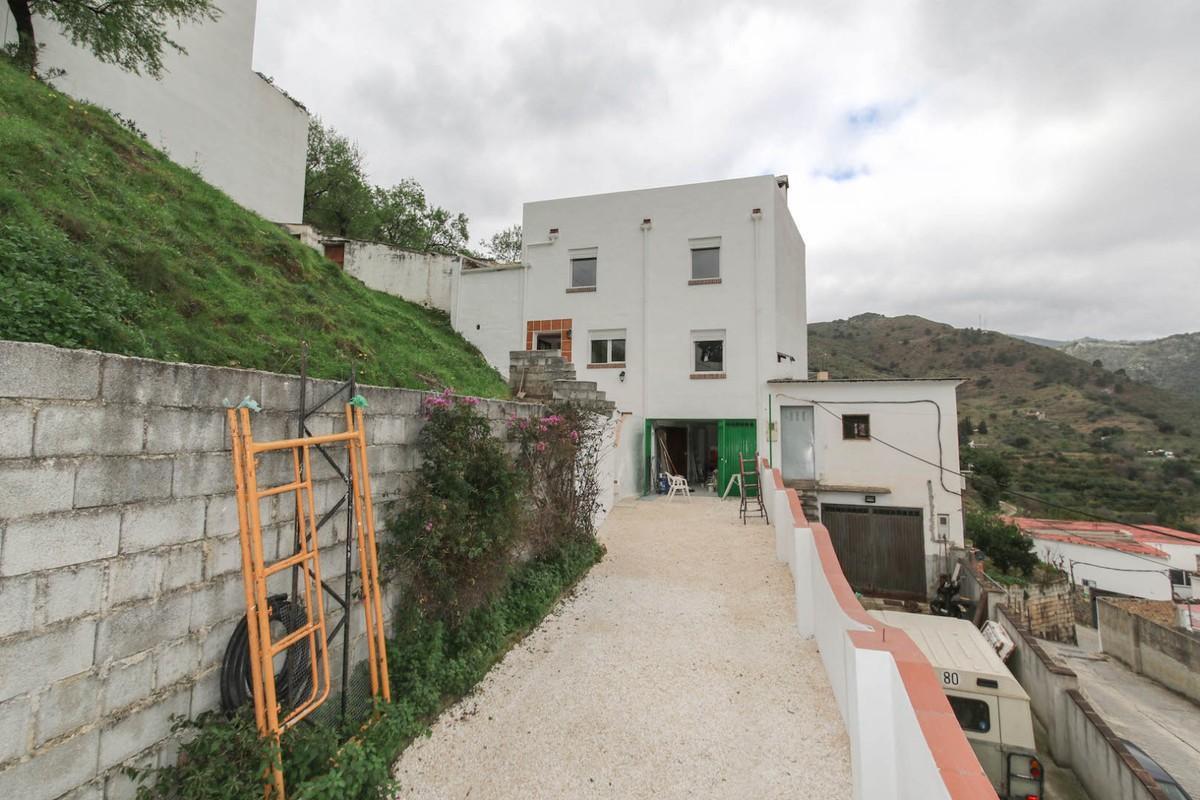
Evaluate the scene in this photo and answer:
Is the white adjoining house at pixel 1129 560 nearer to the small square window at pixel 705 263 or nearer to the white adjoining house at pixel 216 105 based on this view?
the small square window at pixel 705 263

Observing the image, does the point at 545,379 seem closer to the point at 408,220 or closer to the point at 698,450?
the point at 698,450

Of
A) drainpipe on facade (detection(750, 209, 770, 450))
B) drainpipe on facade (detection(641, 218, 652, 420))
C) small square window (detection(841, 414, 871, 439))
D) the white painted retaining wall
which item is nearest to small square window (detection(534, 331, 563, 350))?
drainpipe on facade (detection(641, 218, 652, 420))

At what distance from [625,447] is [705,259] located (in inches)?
231

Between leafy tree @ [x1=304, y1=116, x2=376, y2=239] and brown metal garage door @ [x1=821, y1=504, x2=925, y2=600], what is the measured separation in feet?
69.1

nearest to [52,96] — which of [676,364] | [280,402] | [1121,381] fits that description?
[280,402]

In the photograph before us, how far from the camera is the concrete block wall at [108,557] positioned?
5.91 ft

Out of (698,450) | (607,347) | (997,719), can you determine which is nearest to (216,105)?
(607,347)

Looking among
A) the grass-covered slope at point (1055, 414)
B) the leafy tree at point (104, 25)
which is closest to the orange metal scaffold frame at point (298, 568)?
the leafy tree at point (104, 25)

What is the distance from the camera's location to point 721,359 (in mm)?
13898

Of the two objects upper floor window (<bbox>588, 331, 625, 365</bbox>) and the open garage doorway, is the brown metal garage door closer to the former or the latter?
the open garage doorway

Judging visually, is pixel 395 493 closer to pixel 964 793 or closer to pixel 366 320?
pixel 964 793

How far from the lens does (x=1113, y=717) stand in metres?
12.8

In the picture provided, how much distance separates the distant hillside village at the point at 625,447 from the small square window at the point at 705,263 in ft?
0.29

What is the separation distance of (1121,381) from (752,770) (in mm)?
70294
